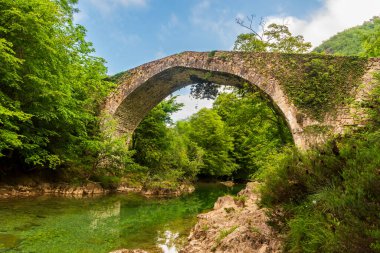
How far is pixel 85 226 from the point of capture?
7.35m

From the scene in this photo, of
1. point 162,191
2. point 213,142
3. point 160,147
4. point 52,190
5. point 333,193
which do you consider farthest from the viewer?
point 213,142

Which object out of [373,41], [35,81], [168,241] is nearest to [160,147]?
[35,81]

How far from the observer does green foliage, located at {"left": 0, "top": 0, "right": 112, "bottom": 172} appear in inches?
370

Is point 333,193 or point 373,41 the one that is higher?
point 373,41

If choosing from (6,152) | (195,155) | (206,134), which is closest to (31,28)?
(6,152)

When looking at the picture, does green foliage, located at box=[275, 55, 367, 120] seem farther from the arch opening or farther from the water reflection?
the water reflection

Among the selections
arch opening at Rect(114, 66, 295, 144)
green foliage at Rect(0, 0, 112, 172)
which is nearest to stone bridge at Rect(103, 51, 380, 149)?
→ arch opening at Rect(114, 66, 295, 144)

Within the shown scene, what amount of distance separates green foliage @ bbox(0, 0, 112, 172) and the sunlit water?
6.88 feet

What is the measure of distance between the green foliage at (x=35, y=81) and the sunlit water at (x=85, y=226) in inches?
82.6

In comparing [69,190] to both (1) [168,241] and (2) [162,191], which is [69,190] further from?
(1) [168,241]

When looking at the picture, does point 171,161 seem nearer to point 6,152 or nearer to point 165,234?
point 6,152

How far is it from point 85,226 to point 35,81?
534 centimetres

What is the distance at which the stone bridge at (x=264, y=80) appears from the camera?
11.7 meters

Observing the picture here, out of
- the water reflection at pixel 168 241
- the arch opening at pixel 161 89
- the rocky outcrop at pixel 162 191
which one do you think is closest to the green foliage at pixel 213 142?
the rocky outcrop at pixel 162 191
